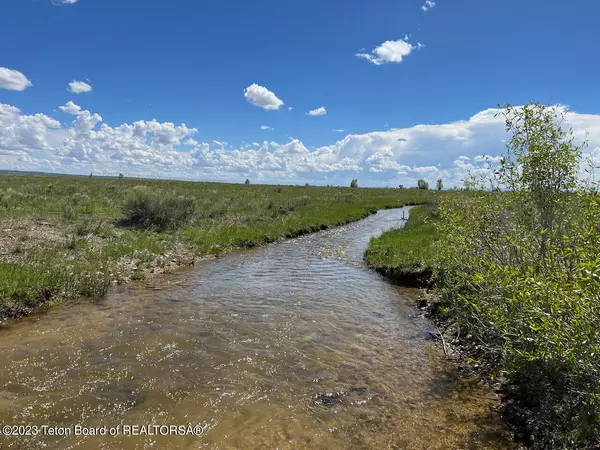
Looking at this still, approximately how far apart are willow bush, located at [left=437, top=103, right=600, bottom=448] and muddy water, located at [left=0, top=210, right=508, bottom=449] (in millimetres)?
1045

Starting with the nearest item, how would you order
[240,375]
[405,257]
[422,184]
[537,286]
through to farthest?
[537,286]
[240,375]
[405,257]
[422,184]

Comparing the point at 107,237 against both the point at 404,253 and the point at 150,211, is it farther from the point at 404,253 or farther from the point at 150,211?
the point at 404,253

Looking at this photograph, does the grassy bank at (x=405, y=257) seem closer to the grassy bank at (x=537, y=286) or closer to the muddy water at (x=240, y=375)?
the muddy water at (x=240, y=375)

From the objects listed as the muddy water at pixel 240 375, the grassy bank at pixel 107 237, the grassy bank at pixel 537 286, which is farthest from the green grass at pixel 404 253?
the grassy bank at pixel 107 237

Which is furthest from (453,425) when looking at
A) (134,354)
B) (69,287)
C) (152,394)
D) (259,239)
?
(259,239)

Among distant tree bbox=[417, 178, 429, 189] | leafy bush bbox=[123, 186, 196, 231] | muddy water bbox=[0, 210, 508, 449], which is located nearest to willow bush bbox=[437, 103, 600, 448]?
muddy water bbox=[0, 210, 508, 449]

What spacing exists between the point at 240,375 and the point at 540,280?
225 inches

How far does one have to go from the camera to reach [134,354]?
8047mm

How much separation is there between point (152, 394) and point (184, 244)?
44.9ft

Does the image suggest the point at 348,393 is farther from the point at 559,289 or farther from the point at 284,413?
the point at 559,289

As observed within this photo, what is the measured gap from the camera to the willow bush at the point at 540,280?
172 inches

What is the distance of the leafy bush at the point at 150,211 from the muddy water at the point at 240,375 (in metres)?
11.3

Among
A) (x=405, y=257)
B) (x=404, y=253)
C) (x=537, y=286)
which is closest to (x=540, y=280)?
(x=537, y=286)

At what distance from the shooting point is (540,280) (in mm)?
4992
